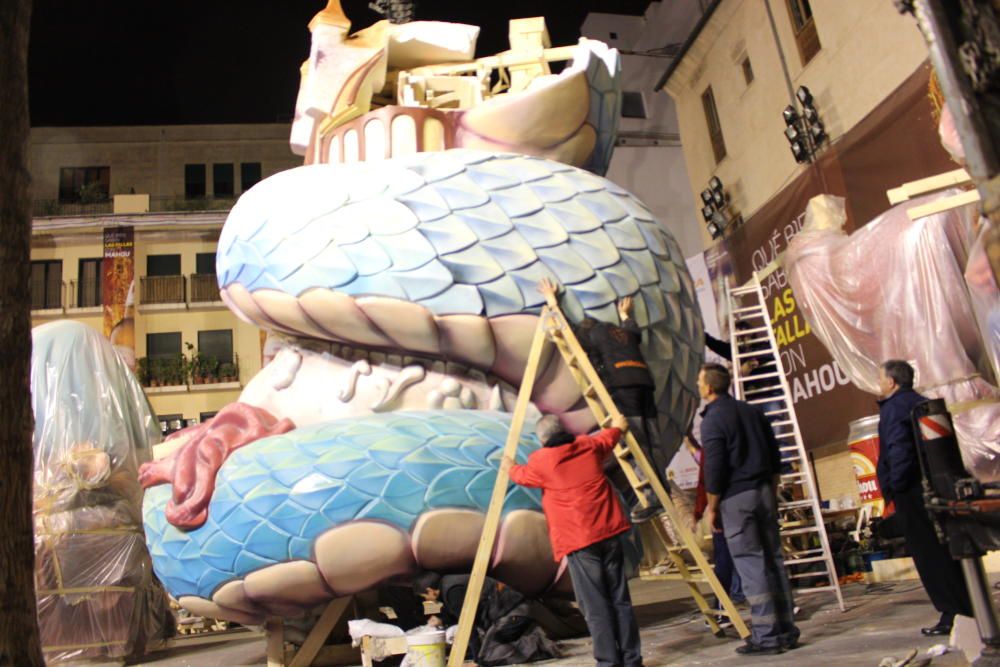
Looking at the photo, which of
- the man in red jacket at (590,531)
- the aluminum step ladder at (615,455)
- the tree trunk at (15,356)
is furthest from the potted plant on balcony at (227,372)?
the tree trunk at (15,356)

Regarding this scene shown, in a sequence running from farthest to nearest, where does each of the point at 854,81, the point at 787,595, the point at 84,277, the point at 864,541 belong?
the point at 84,277 < the point at 854,81 < the point at 864,541 < the point at 787,595

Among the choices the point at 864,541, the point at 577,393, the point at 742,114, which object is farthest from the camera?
the point at 742,114

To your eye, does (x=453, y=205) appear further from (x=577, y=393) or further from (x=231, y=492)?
(x=231, y=492)

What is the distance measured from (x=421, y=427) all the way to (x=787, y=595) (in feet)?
7.19

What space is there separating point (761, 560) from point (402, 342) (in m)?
2.50

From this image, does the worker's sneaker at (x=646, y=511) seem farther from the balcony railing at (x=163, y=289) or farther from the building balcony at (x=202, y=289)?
the balcony railing at (x=163, y=289)

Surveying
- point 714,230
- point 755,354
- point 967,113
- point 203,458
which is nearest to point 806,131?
point 714,230

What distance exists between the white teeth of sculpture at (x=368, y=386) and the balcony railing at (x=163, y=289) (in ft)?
53.5

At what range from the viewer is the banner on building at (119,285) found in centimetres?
1998

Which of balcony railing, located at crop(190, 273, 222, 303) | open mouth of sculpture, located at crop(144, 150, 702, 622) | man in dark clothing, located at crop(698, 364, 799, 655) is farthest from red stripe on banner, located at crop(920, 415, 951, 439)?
balcony railing, located at crop(190, 273, 222, 303)

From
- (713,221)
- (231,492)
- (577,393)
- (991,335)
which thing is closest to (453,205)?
(577,393)

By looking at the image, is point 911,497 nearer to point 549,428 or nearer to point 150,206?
point 549,428

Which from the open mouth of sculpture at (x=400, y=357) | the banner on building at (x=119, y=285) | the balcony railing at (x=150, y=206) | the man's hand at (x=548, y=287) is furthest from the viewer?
the balcony railing at (x=150, y=206)

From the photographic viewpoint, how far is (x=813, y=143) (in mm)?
12094
